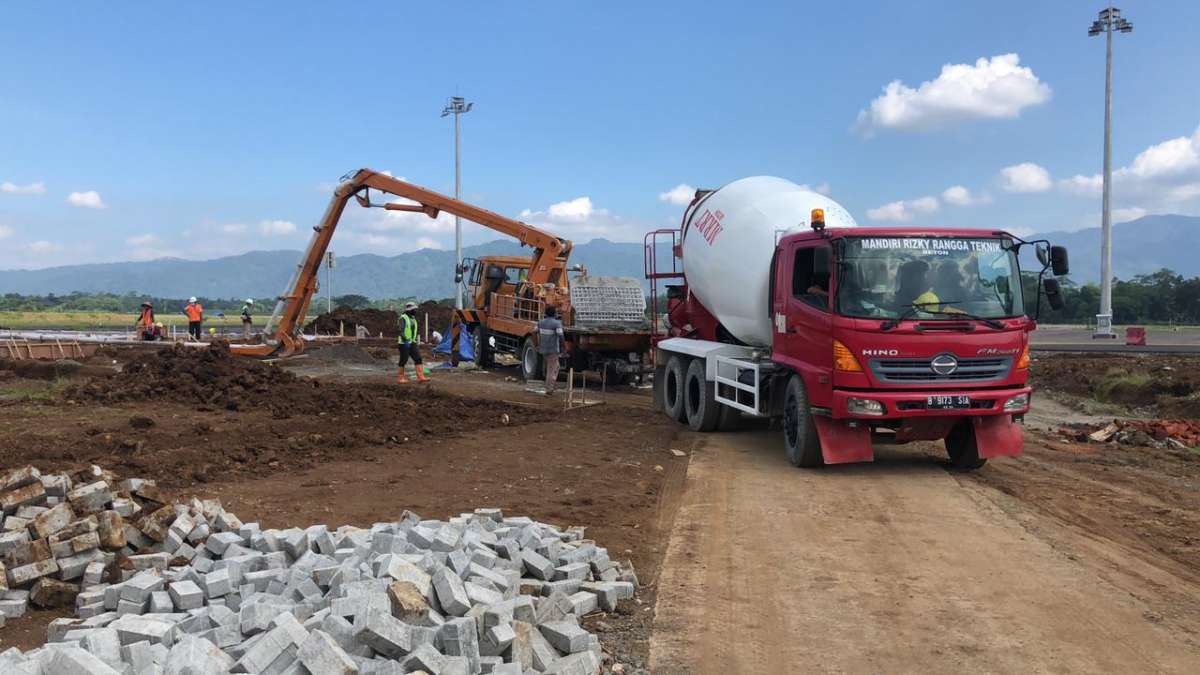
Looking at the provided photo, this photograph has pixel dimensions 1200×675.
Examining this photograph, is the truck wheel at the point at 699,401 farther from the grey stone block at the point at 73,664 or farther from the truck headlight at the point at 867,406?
the grey stone block at the point at 73,664

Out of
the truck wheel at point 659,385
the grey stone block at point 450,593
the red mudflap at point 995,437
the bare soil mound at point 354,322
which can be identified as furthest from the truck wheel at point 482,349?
the grey stone block at point 450,593

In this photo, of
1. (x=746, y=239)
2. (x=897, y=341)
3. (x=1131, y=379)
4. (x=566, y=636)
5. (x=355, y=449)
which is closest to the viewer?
(x=566, y=636)

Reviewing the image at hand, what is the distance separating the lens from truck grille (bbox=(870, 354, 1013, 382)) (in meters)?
8.78

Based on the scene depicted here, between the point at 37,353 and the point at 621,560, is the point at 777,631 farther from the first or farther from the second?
the point at 37,353

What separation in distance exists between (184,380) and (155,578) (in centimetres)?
1110

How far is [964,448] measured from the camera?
384 inches

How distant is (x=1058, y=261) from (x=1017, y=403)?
1.53 meters

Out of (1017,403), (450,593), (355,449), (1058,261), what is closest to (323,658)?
(450,593)

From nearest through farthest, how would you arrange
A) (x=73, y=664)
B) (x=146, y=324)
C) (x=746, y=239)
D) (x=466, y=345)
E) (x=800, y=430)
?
(x=73, y=664), (x=800, y=430), (x=746, y=239), (x=466, y=345), (x=146, y=324)

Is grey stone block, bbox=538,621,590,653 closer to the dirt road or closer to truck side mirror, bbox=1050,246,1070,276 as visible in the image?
the dirt road

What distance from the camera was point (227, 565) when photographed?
5.34 m

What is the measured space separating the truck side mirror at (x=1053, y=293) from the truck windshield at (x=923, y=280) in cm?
28

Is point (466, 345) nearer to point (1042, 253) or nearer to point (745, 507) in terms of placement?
point (745, 507)

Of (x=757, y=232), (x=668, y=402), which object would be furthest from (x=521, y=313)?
(x=757, y=232)
